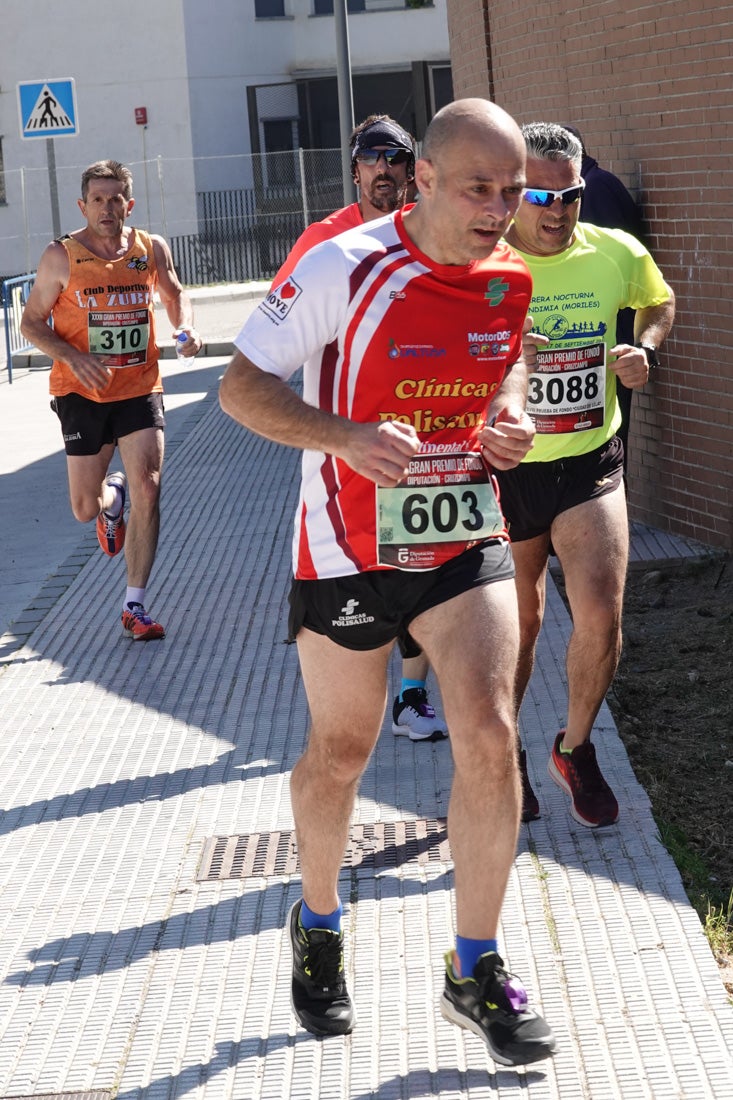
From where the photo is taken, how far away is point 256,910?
4684 mm

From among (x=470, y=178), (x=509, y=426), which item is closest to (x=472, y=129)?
(x=470, y=178)

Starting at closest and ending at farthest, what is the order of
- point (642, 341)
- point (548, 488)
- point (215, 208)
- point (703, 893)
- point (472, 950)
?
point (472, 950)
point (703, 893)
point (548, 488)
point (642, 341)
point (215, 208)

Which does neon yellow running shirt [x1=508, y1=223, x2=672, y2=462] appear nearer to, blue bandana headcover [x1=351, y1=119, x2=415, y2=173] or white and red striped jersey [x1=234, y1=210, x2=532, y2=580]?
white and red striped jersey [x1=234, y1=210, x2=532, y2=580]

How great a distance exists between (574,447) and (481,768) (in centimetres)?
170

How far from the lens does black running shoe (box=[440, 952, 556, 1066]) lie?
3596mm

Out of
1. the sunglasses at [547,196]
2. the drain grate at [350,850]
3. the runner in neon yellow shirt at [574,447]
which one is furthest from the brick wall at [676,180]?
the drain grate at [350,850]

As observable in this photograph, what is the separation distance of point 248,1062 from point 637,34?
6.39 meters

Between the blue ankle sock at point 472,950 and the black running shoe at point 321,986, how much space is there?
1.26ft

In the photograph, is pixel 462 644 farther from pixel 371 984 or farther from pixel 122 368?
pixel 122 368

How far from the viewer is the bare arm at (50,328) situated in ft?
25.2

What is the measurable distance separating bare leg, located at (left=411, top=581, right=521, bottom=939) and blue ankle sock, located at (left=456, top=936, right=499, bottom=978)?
15 mm

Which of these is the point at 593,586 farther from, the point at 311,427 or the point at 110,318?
the point at 110,318

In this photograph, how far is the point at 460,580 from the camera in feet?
12.5

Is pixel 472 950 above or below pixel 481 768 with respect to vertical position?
below
